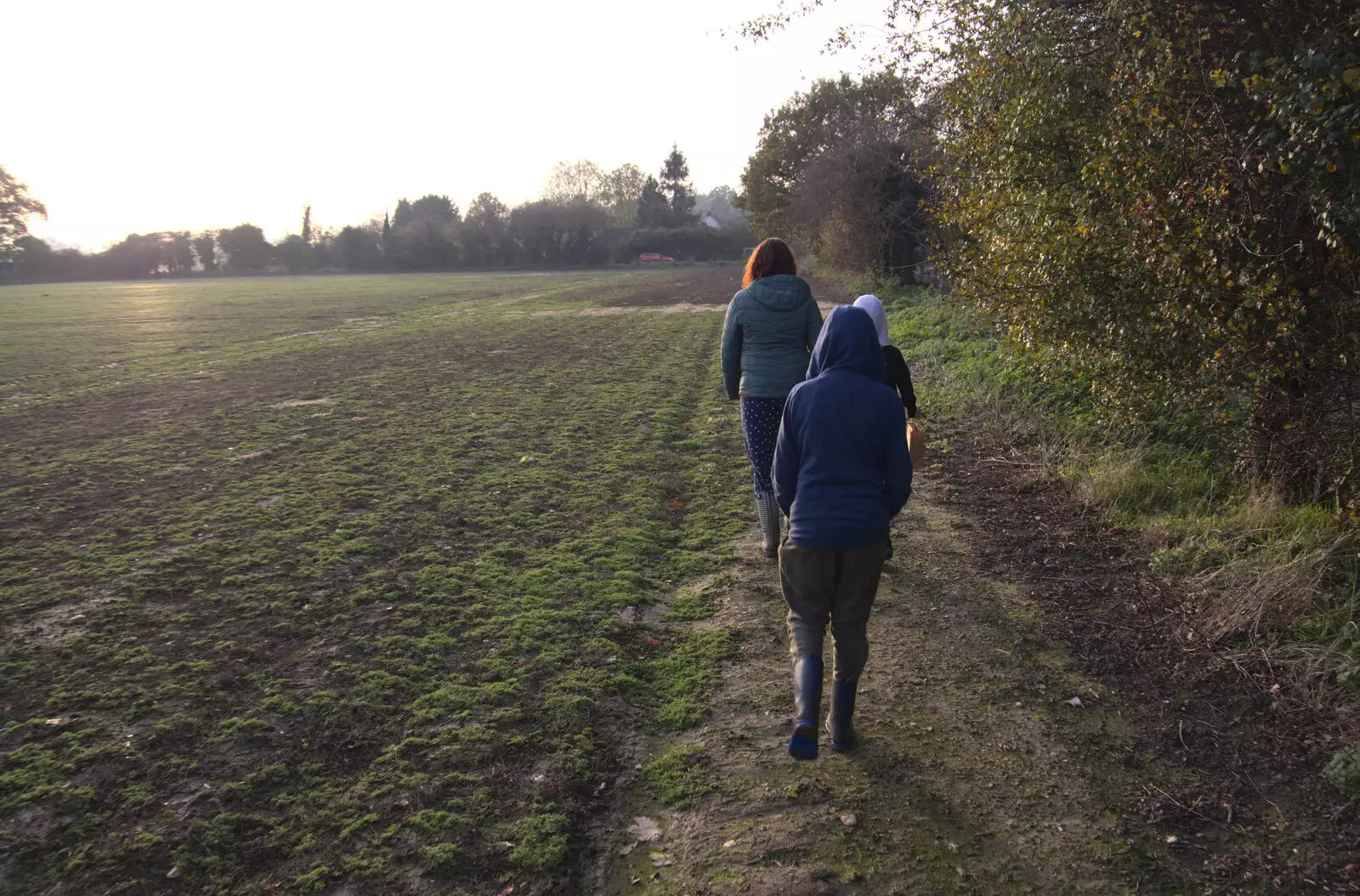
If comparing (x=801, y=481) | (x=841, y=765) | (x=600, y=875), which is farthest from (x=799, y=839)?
(x=801, y=481)

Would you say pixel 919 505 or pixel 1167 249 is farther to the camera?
pixel 919 505

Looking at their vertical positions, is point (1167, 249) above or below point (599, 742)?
above

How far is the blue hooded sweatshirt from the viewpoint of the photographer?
3381 millimetres

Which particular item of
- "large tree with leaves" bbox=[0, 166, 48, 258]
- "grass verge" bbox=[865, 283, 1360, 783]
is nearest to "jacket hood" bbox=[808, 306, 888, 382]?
"grass verge" bbox=[865, 283, 1360, 783]

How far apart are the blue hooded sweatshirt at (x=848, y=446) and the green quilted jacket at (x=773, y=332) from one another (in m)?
1.55

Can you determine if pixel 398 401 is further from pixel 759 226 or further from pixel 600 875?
pixel 759 226

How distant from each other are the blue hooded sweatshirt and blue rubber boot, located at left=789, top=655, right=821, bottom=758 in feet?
1.85

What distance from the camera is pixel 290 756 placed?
371cm

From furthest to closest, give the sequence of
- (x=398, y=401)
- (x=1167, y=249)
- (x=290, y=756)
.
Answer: (x=398, y=401) → (x=1167, y=249) → (x=290, y=756)

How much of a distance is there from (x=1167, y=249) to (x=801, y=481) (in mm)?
3580

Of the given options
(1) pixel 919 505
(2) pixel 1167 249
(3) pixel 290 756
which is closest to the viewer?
→ (3) pixel 290 756

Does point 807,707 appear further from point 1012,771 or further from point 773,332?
point 773,332

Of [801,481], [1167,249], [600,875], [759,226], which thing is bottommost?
[600,875]

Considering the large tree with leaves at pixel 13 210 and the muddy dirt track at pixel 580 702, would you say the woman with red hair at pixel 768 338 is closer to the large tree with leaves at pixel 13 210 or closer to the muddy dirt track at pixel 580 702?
the muddy dirt track at pixel 580 702
